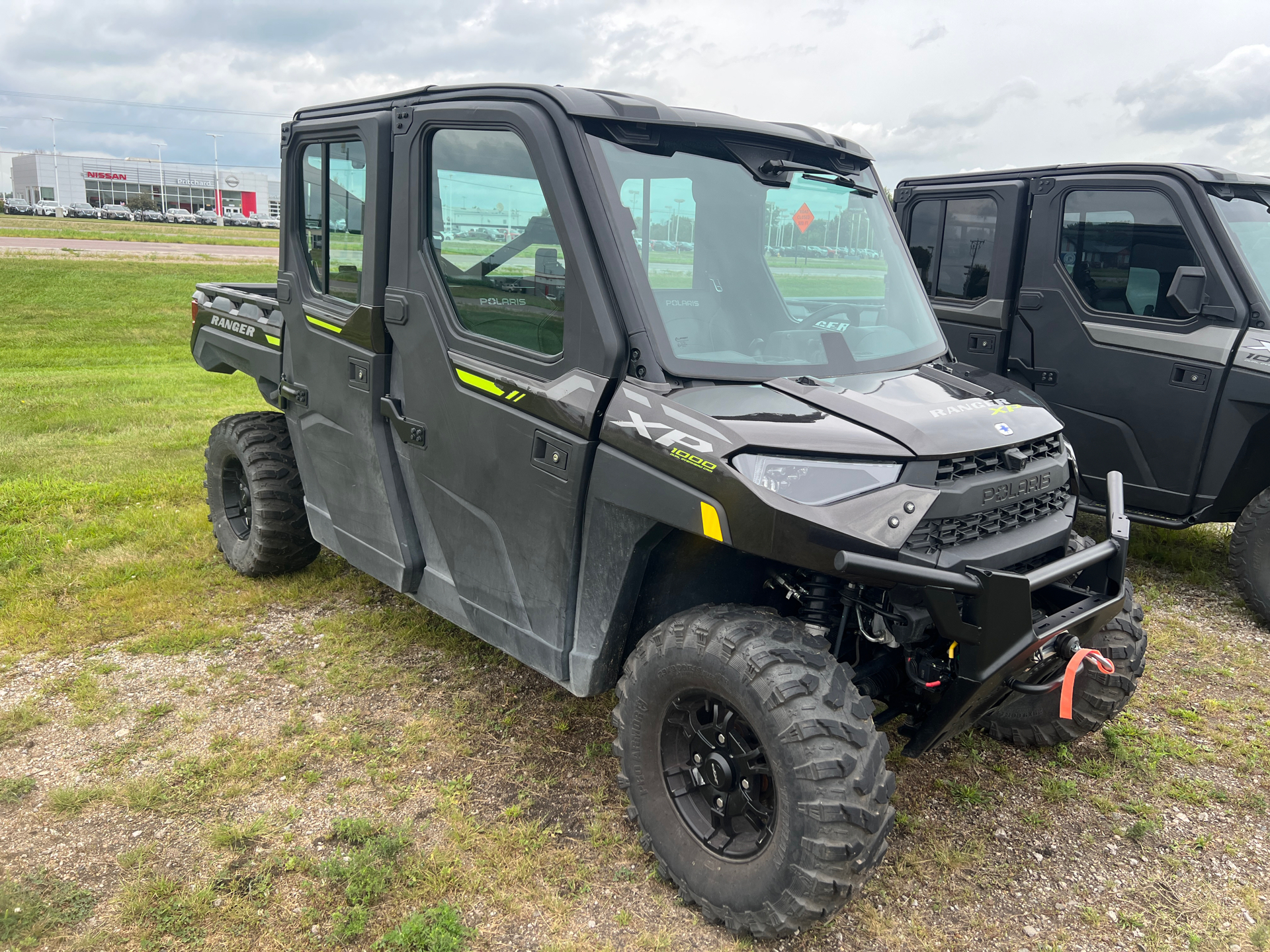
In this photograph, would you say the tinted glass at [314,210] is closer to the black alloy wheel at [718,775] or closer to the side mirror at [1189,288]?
the black alloy wheel at [718,775]

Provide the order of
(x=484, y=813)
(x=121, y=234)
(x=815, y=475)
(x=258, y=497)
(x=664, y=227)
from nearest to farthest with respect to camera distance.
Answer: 1. (x=815, y=475)
2. (x=664, y=227)
3. (x=484, y=813)
4. (x=258, y=497)
5. (x=121, y=234)

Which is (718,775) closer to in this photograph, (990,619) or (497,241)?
(990,619)

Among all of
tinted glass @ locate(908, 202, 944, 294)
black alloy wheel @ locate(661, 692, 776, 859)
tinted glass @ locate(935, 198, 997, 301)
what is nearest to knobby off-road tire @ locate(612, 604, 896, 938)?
black alloy wheel @ locate(661, 692, 776, 859)

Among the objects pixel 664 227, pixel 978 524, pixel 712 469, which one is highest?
pixel 664 227

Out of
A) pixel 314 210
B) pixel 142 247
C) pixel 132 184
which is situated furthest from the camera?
pixel 132 184

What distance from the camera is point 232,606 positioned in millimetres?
5035

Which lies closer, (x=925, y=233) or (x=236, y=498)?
(x=236, y=498)

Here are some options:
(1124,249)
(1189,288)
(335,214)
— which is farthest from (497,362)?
(1124,249)

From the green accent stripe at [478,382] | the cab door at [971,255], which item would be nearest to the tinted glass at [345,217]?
the green accent stripe at [478,382]

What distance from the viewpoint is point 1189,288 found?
17.1 ft

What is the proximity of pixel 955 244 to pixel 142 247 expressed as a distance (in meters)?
32.6

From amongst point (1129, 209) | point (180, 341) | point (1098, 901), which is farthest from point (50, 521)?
point (180, 341)

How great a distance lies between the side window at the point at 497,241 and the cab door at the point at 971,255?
3.62 meters

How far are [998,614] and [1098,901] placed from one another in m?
1.27
